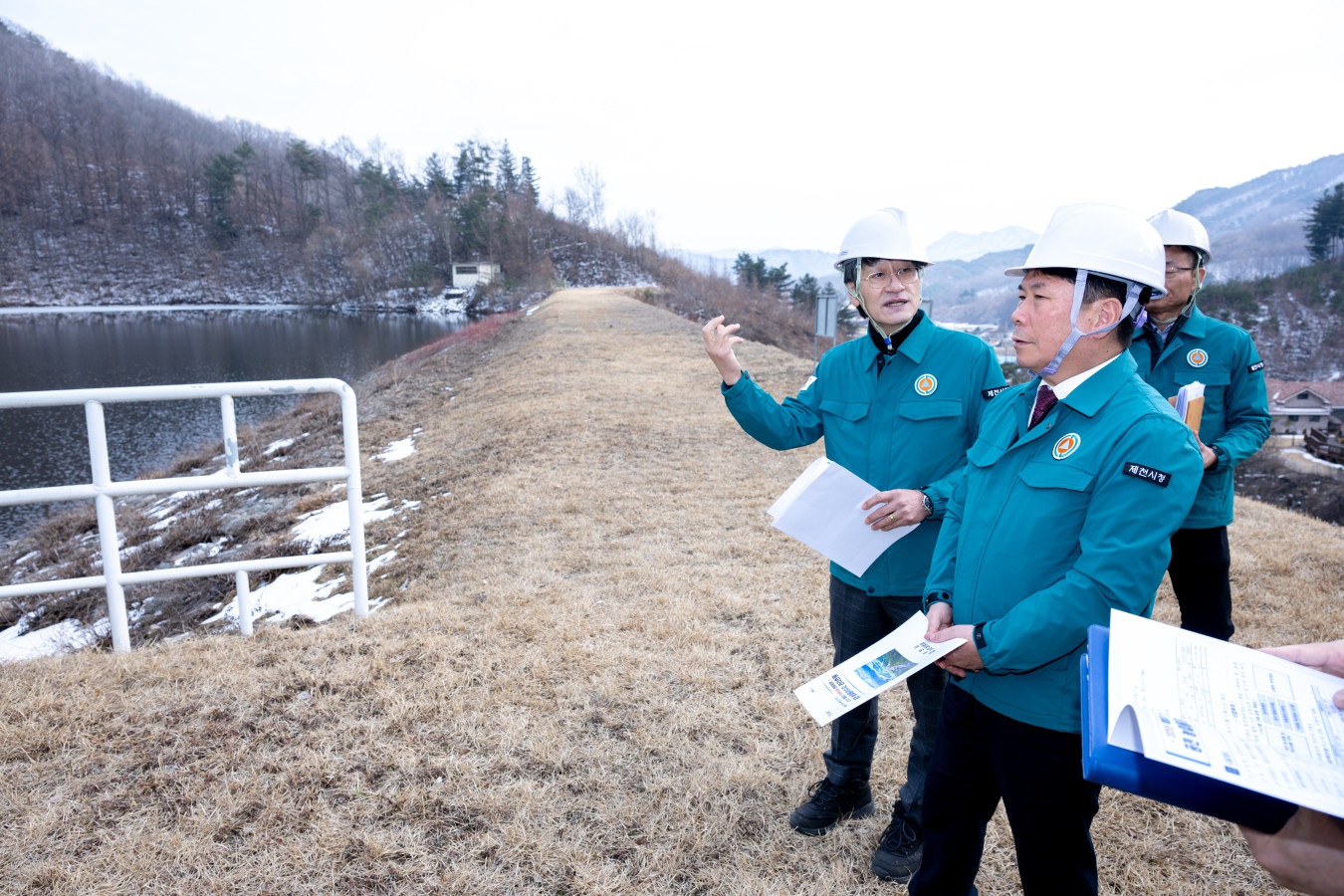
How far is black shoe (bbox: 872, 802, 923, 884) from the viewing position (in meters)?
2.41

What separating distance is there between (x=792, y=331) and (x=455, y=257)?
50.6 m

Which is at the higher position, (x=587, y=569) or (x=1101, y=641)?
(x=1101, y=641)

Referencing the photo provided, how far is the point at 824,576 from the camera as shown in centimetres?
497

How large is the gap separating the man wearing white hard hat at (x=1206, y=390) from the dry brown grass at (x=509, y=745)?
3.01 ft

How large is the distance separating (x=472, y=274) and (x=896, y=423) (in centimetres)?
7764

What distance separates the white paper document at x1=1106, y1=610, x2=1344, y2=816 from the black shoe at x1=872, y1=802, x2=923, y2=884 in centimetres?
140

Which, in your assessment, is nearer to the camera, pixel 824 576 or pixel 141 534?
pixel 824 576

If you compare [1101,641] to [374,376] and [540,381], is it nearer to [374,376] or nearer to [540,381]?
[540,381]

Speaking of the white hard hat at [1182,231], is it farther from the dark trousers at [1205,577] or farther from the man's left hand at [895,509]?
the man's left hand at [895,509]

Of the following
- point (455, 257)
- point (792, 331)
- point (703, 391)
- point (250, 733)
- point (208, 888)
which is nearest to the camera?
point (208, 888)

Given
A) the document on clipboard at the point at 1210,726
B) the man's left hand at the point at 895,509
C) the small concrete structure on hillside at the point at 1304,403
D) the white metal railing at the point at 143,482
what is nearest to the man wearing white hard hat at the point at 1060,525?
the document on clipboard at the point at 1210,726

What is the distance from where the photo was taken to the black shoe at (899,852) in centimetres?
241

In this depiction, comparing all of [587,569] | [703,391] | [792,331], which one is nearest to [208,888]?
[587,569]

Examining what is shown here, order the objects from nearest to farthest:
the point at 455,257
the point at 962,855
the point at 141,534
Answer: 1. the point at 962,855
2. the point at 141,534
3. the point at 455,257
